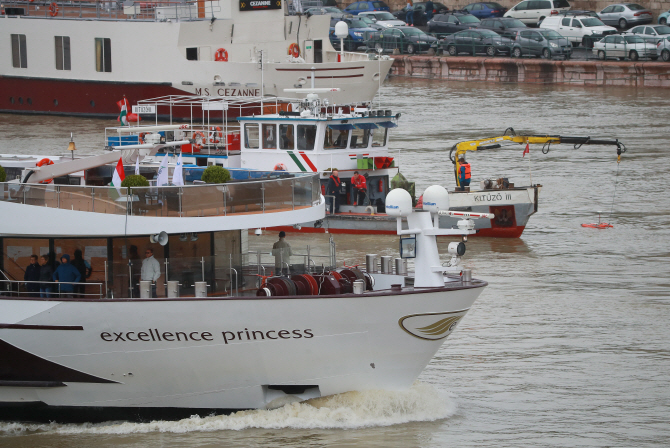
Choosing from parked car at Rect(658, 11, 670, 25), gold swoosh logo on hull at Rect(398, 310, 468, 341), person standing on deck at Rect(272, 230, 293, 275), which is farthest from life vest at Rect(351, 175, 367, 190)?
parked car at Rect(658, 11, 670, 25)

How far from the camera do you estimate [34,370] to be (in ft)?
46.5

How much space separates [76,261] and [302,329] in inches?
119

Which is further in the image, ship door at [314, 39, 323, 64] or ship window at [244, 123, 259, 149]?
ship door at [314, 39, 323, 64]

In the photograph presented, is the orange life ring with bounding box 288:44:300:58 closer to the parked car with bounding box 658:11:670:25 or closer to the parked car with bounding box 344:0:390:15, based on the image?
the parked car with bounding box 658:11:670:25

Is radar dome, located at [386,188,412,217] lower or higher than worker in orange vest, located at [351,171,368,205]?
higher

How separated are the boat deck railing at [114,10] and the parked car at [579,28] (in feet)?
61.0

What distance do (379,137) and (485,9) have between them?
3925 cm

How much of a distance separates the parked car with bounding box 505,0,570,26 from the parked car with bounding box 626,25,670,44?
33.1 feet

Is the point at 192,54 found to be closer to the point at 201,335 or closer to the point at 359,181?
the point at 359,181

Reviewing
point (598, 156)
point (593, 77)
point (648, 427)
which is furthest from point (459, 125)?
point (648, 427)

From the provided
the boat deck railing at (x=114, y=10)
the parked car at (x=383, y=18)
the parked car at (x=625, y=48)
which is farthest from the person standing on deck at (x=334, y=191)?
the parked car at (x=383, y=18)

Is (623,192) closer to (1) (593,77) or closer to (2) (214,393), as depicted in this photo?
(2) (214,393)

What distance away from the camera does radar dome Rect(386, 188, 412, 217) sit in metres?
14.0

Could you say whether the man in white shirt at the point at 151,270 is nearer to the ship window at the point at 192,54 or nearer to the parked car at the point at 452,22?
the ship window at the point at 192,54
